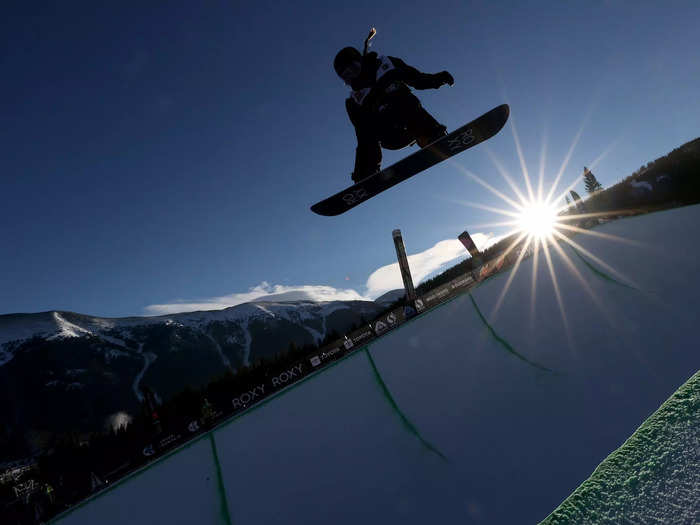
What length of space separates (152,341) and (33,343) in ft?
125

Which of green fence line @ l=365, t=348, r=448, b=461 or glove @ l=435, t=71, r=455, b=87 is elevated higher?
glove @ l=435, t=71, r=455, b=87

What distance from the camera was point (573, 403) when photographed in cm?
279

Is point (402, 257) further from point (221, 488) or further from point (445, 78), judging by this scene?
point (221, 488)

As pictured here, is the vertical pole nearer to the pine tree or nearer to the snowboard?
the snowboard

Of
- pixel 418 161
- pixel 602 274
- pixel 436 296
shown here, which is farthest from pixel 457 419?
pixel 436 296

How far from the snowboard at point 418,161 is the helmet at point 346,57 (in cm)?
151

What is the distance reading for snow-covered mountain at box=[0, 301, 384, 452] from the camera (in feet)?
309

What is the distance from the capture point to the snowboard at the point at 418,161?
4.90m

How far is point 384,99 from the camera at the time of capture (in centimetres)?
441

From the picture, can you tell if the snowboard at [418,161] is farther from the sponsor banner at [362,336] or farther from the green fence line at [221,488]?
the sponsor banner at [362,336]

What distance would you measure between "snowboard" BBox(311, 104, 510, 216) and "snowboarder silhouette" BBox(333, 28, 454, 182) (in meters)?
0.32

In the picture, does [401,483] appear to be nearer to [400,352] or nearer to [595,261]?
[400,352]

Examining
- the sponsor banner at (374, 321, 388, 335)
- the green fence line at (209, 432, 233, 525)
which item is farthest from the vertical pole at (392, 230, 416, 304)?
the green fence line at (209, 432, 233, 525)

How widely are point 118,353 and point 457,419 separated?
492 feet
